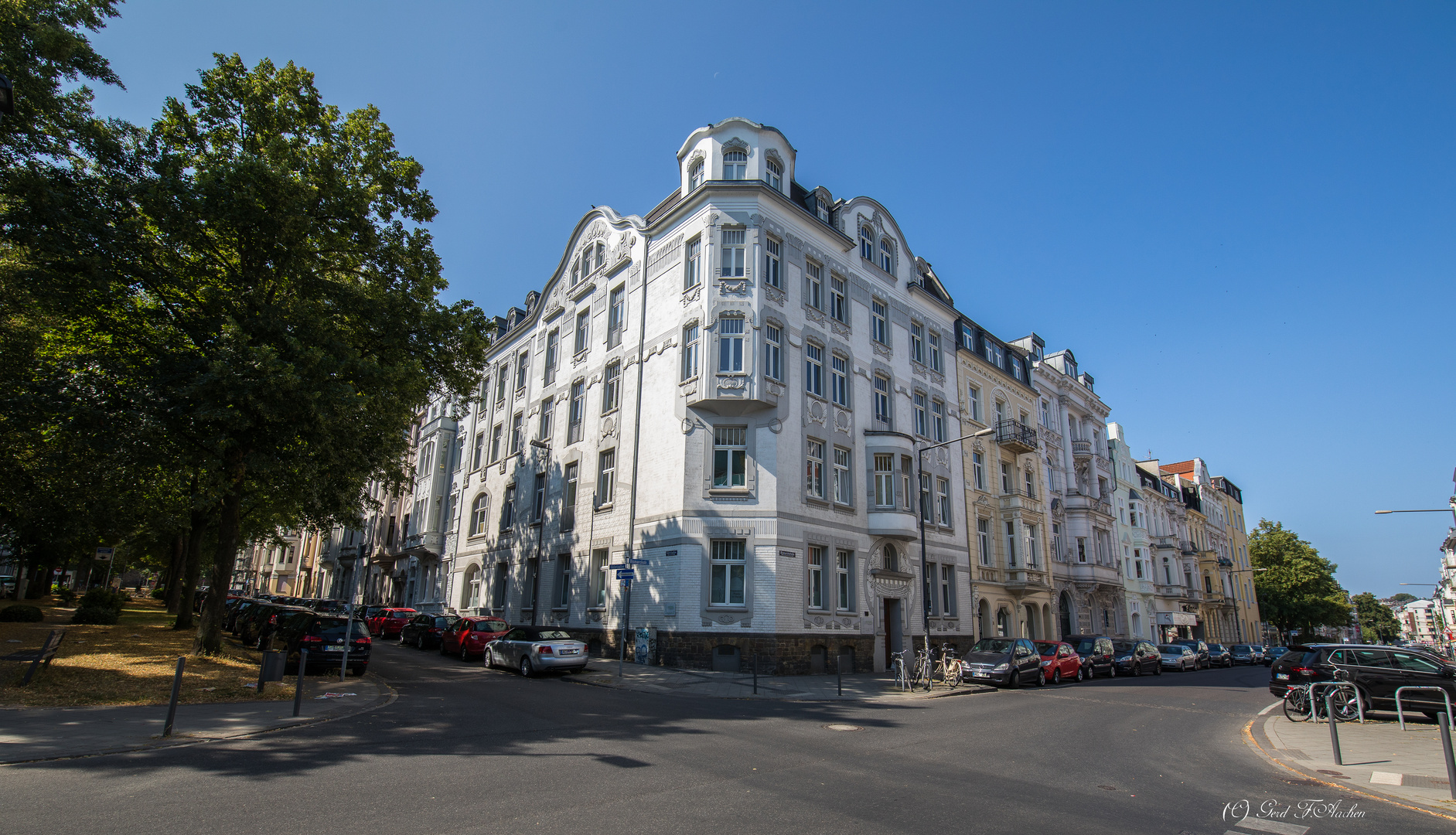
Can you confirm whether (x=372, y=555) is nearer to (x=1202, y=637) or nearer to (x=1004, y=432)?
(x=1004, y=432)

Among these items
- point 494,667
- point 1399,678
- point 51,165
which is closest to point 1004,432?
point 1399,678

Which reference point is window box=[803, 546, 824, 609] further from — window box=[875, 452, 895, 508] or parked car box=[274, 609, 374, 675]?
parked car box=[274, 609, 374, 675]

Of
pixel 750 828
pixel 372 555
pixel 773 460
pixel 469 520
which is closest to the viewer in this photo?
pixel 750 828

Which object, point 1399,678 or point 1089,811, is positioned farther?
point 1399,678

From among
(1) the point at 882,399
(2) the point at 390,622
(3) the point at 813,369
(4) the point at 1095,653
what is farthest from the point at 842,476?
(2) the point at 390,622

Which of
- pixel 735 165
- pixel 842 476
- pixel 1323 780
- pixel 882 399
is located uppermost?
pixel 735 165

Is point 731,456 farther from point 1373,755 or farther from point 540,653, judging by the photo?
point 1373,755

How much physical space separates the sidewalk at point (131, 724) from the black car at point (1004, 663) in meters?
16.6

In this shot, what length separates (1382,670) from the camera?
1498cm

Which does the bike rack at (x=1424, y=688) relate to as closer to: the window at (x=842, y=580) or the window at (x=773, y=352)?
the window at (x=842, y=580)

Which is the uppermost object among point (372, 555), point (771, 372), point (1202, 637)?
point (771, 372)

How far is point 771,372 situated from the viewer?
2423cm

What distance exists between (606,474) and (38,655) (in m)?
17.3

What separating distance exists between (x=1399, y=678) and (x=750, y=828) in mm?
16749
